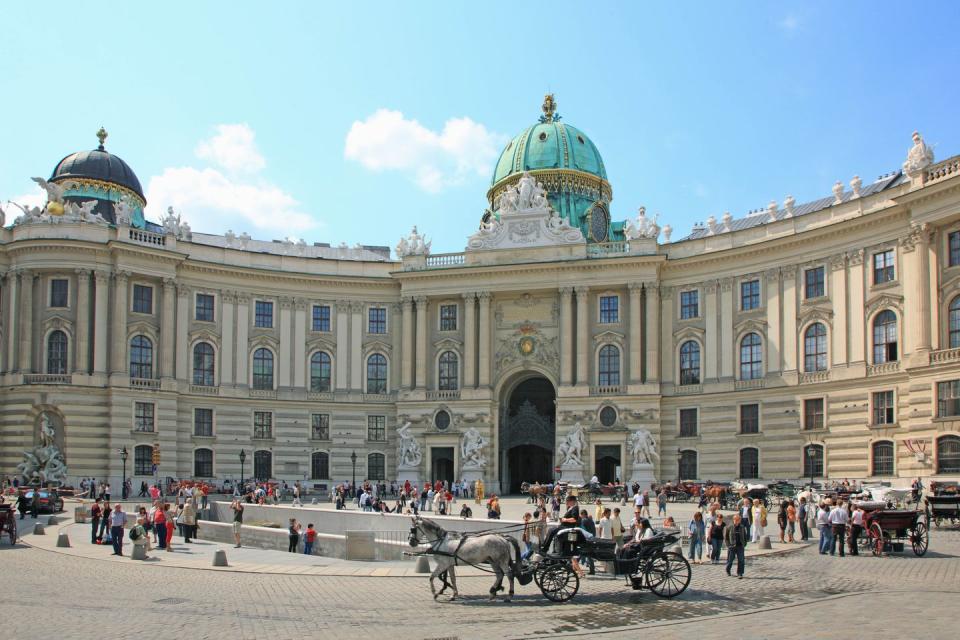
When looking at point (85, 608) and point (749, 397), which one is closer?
point (85, 608)

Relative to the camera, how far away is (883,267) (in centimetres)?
5350

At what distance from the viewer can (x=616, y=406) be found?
209ft

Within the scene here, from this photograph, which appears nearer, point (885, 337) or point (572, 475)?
point (885, 337)

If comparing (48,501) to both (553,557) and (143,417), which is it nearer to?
(143,417)

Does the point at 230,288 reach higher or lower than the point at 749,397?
higher

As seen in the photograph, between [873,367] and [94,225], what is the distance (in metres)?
47.2

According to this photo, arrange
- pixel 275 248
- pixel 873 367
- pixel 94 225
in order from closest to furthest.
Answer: pixel 873 367 → pixel 94 225 → pixel 275 248

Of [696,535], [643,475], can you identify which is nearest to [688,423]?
[643,475]

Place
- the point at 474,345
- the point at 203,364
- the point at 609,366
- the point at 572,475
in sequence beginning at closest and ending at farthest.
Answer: the point at 572,475 → the point at 609,366 → the point at 203,364 → the point at 474,345

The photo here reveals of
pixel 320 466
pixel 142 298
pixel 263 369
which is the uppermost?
pixel 142 298

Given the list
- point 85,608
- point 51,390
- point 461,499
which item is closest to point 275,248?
point 51,390

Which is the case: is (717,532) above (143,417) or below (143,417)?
below

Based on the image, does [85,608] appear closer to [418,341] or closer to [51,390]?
[51,390]

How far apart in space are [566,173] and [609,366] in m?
19.1
